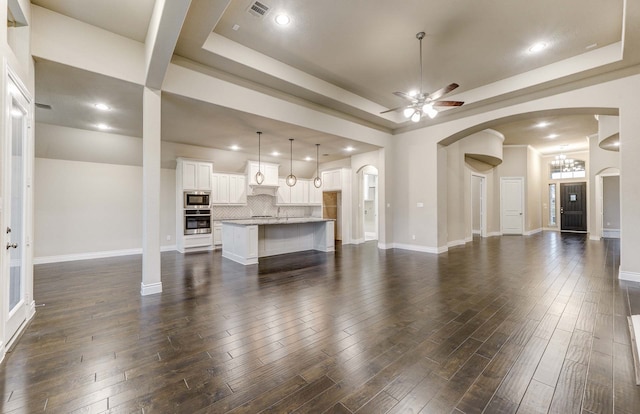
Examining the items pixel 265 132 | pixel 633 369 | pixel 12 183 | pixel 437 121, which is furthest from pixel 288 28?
pixel 633 369

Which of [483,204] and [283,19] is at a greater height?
[283,19]

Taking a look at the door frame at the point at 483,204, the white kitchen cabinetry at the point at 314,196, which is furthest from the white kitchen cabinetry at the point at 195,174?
the door frame at the point at 483,204

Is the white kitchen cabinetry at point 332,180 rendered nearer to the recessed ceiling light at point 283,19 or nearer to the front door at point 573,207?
the recessed ceiling light at point 283,19

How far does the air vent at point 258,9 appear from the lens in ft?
10.6

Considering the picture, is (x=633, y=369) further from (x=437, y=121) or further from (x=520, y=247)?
(x=520, y=247)

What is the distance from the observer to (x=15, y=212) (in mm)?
2672

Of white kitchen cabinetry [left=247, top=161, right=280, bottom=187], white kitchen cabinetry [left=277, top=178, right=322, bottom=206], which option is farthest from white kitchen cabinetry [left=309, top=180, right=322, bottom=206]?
white kitchen cabinetry [left=247, top=161, right=280, bottom=187]

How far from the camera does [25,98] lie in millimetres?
2828

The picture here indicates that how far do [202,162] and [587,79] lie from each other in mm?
8462

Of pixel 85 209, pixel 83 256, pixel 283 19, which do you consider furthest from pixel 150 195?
pixel 83 256

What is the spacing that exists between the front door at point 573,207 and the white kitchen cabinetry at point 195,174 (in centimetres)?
1437

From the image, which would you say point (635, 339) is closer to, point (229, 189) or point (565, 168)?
point (229, 189)

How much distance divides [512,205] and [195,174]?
1180 cm

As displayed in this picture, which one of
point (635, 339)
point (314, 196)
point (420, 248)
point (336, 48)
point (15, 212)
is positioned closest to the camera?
point (635, 339)
